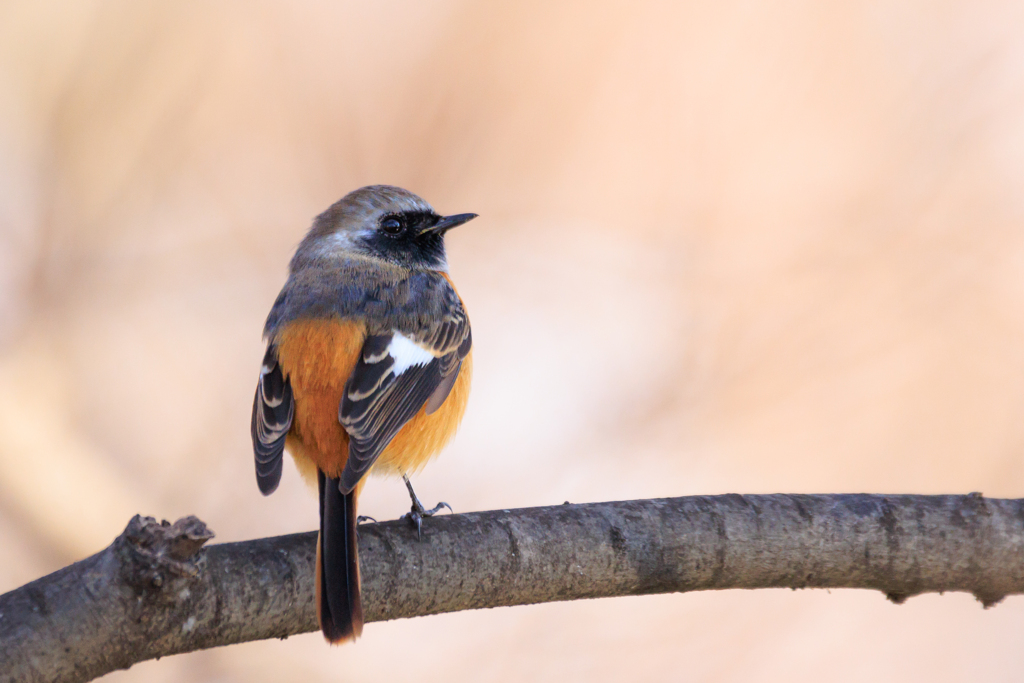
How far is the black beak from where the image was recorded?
3777 millimetres

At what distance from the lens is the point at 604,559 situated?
2.41 meters

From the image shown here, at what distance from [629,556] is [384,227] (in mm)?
2081

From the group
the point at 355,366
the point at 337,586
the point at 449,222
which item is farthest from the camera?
the point at 449,222

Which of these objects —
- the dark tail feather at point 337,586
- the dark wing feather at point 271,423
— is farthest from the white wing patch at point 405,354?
the dark tail feather at point 337,586

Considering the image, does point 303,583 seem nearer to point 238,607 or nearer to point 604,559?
point 238,607

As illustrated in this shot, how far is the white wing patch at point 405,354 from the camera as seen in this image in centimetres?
306

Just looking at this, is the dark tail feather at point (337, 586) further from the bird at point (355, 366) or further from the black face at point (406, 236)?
the black face at point (406, 236)

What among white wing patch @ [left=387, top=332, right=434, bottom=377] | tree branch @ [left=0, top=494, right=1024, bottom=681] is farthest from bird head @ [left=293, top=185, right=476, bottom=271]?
tree branch @ [left=0, top=494, right=1024, bottom=681]

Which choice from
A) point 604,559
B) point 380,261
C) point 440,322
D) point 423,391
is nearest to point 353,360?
point 423,391

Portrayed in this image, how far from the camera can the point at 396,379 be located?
2959 millimetres

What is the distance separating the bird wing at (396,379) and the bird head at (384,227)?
370mm

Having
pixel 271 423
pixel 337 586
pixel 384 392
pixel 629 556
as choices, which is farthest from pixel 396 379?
pixel 629 556

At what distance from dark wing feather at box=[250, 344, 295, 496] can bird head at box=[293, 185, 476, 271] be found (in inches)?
38.7

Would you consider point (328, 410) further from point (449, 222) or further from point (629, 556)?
point (449, 222)
